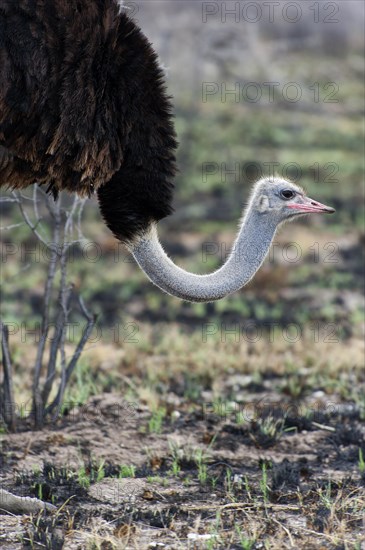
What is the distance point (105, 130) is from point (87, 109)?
14 centimetres

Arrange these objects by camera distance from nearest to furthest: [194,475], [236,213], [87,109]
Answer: [87,109], [194,475], [236,213]

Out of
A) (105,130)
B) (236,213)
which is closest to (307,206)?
(105,130)

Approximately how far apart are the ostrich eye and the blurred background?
5.03ft

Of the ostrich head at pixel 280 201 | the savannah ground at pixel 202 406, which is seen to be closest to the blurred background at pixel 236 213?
the savannah ground at pixel 202 406

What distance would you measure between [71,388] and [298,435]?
5.43 feet

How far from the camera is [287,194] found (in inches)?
182

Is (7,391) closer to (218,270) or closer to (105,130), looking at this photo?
(218,270)

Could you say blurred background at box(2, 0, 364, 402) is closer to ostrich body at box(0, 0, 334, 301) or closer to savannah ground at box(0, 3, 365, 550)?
savannah ground at box(0, 3, 365, 550)

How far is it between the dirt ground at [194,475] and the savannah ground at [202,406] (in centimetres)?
1

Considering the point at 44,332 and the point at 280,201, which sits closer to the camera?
the point at 280,201

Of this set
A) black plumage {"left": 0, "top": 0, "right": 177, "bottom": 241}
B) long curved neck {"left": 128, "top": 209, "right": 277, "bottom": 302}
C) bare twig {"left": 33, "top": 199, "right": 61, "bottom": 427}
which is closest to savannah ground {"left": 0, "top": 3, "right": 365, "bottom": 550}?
bare twig {"left": 33, "top": 199, "right": 61, "bottom": 427}

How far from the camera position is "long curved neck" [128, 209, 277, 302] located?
438 centimetres

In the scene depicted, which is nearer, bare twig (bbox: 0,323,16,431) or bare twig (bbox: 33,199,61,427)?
bare twig (bbox: 0,323,16,431)

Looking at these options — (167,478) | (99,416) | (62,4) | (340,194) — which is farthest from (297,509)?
(340,194)
